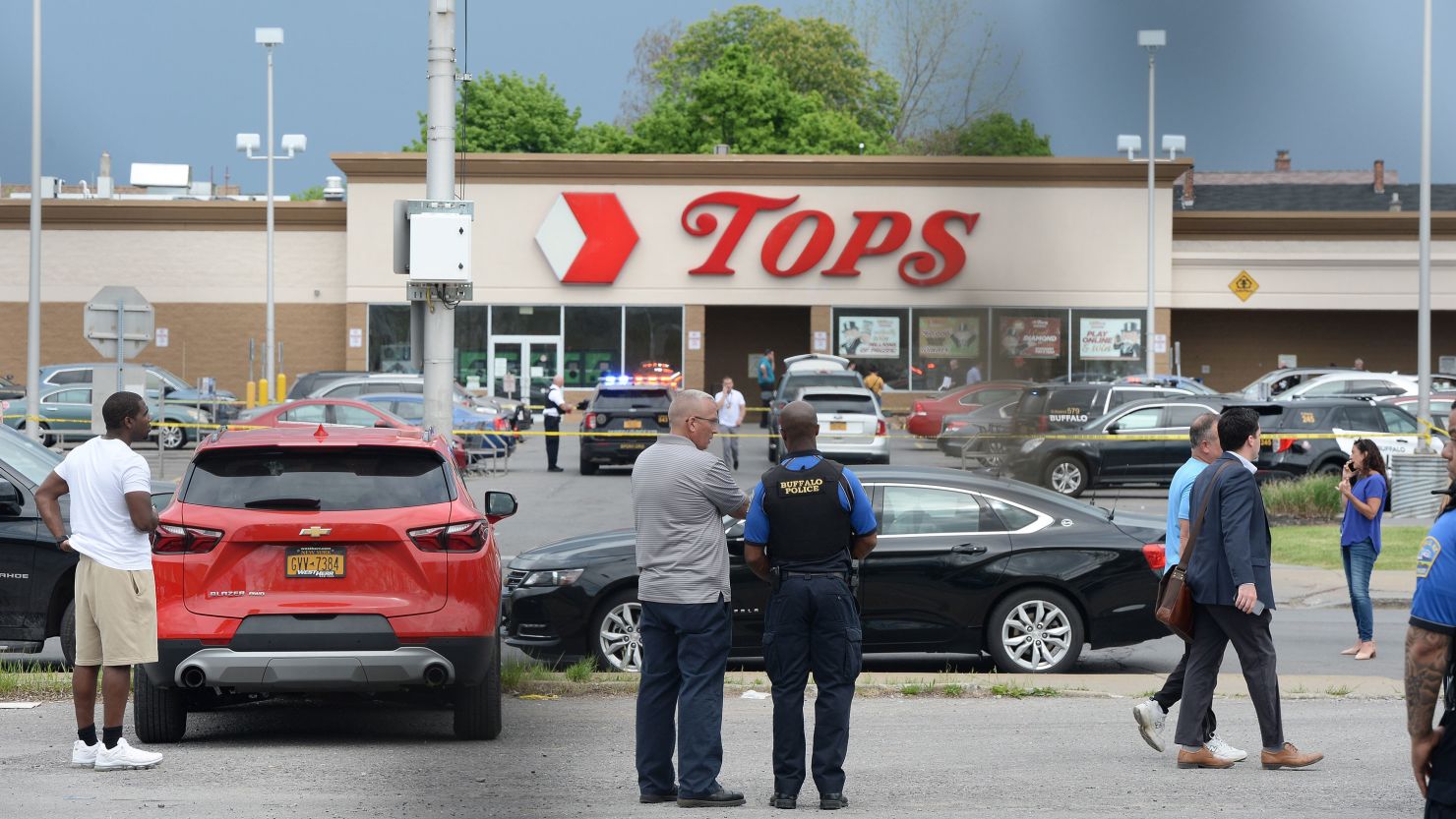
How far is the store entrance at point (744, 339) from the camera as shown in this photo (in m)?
47.6

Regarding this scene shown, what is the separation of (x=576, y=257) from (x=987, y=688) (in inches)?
1286

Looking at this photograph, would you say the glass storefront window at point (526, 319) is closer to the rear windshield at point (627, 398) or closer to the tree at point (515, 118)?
the rear windshield at point (627, 398)

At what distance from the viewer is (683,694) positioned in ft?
23.7

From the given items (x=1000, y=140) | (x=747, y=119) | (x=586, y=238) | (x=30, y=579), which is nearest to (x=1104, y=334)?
(x=1000, y=140)

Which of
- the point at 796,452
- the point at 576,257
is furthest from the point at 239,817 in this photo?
the point at 576,257

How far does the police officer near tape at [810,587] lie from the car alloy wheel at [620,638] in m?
4.82

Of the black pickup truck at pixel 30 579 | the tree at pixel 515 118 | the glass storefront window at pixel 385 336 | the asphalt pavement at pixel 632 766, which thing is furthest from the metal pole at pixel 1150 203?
the tree at pixel 515 118

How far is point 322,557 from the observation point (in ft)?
27.5

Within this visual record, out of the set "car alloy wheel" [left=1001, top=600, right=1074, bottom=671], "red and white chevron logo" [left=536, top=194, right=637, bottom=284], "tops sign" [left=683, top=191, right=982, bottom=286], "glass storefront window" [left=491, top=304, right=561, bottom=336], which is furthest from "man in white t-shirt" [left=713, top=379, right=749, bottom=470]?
"car alloy wheel" [left=1001, top=600, right=1074, bottom=671]

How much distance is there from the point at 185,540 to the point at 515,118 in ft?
204

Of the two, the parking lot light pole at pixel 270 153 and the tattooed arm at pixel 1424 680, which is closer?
the tattooed arm at pixel 1424 680

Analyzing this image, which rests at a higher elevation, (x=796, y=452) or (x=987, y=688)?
(x=796, y=452)

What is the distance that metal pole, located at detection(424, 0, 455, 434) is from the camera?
1191 cm

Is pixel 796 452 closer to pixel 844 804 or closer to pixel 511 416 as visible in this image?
pixel 844 804
